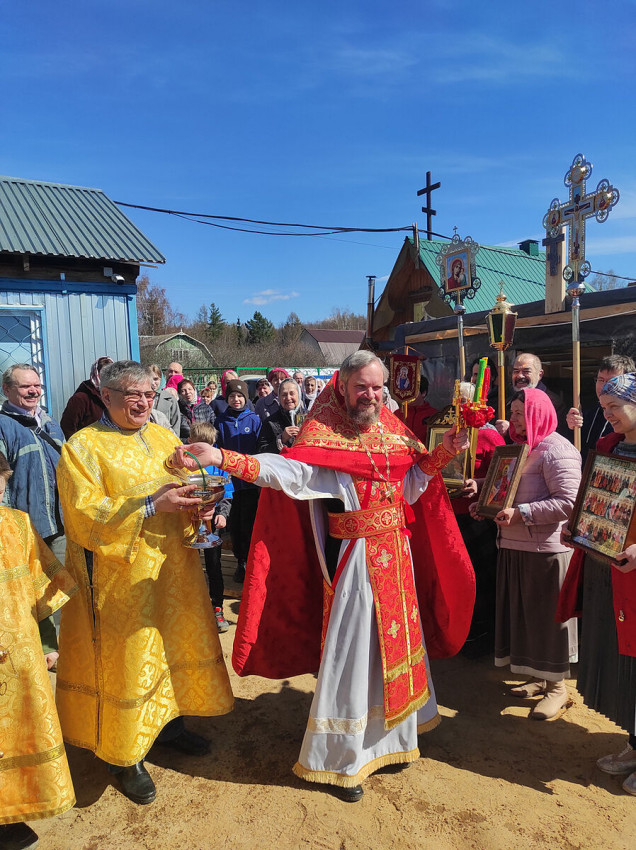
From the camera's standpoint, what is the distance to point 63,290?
25.8 ft

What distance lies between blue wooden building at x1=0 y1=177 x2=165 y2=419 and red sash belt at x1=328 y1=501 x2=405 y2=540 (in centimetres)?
609

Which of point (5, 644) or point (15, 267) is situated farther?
point (15, 267)

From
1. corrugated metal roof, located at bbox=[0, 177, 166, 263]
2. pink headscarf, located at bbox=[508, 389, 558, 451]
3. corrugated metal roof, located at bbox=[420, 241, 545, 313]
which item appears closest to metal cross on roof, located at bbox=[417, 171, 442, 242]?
corrugated metal roof, located at bbox=[420, 241, 545, 313]

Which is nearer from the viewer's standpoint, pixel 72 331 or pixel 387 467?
pixel 387 467

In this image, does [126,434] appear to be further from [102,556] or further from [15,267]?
[15,267]

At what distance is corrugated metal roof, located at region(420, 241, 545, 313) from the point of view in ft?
42.8

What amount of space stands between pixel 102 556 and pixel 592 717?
10.1ft

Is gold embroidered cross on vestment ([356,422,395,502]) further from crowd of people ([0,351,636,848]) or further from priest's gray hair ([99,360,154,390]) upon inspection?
priest's gray hair ([99,360,154,390])

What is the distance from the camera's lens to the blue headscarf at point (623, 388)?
2762 millimetres

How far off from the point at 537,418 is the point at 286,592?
179 centimetres

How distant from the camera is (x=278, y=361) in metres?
45.2

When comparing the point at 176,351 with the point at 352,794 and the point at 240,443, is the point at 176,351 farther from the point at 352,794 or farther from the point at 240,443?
the point at 352,794

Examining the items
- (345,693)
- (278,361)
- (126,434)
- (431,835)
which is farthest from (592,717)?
(278,361)

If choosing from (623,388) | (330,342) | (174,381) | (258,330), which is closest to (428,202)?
(174,381)
